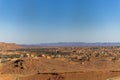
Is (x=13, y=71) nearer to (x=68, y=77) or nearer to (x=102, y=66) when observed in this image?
(x=68, y=77)

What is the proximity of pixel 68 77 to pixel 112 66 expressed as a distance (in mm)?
17159

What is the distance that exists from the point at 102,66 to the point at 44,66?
11.1m

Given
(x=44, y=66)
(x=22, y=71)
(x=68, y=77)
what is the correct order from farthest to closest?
(x=44, y=66), (x=22, y=71), (x=68, y=77)

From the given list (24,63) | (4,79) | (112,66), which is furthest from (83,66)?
(4,79)

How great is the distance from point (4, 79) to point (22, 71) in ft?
27.6

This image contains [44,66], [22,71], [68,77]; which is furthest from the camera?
[44,66]

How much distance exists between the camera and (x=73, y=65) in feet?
172

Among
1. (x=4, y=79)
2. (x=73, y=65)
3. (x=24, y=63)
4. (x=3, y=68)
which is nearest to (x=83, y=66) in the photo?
(x=73, y=65)

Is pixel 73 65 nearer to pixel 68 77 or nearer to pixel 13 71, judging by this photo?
pixel 13 71

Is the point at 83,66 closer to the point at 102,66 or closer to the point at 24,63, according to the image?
the point at 102,66

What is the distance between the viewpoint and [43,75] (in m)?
38.4

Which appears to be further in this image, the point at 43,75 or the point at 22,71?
the point at 22,71

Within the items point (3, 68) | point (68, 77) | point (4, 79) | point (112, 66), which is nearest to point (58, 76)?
point (68, 77)

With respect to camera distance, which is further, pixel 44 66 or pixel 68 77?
pixel 44 66
